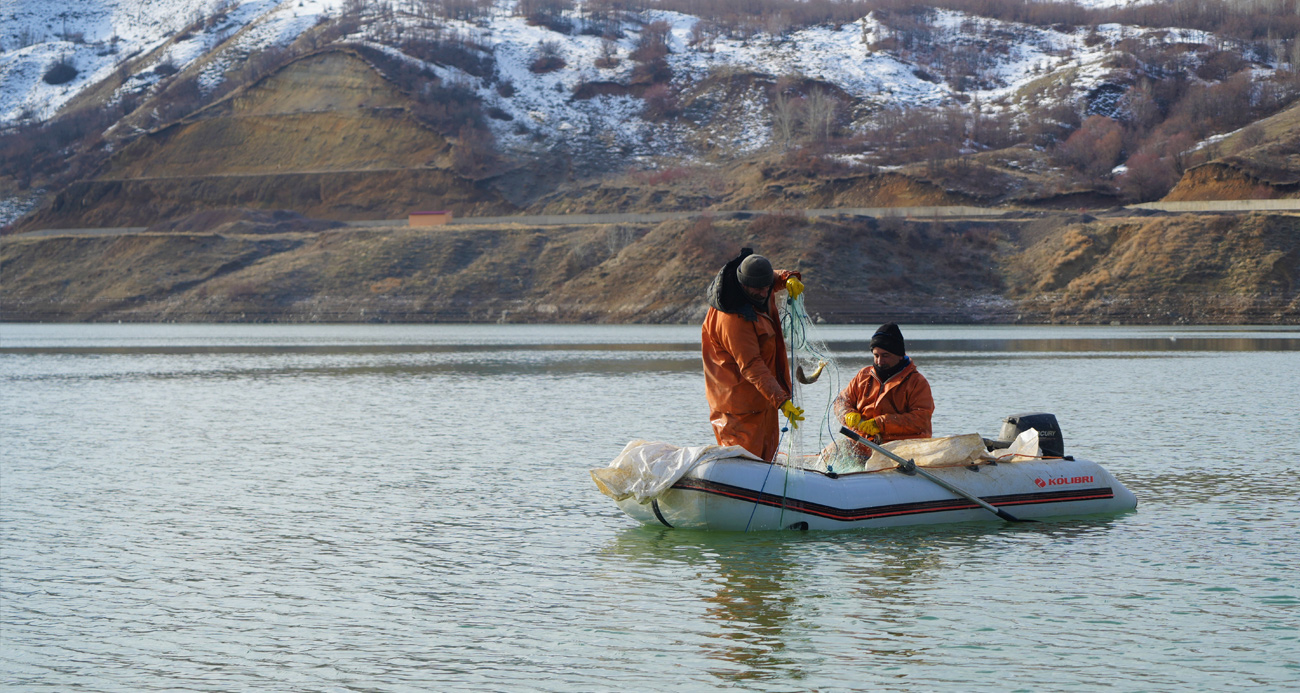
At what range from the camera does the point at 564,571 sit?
11398mm

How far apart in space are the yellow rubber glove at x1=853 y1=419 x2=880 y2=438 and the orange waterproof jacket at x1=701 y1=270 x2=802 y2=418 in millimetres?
1245

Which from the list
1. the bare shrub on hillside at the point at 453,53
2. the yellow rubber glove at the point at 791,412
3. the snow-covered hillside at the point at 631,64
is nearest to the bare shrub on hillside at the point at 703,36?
the snow-covered hillside at the point at 631,64

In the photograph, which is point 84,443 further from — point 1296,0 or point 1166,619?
point 1296,0

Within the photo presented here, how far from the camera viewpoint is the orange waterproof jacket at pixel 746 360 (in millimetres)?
11750

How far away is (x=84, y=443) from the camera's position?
2159 centimetres

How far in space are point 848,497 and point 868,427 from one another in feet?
3.75

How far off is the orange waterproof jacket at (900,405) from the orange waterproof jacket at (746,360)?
143 cm

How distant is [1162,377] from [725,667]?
27.3 m

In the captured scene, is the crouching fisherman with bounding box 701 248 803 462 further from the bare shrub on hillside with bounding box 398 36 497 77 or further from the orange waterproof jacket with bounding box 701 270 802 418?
the bare shrub on hillside with bounding box 398 36 497 77

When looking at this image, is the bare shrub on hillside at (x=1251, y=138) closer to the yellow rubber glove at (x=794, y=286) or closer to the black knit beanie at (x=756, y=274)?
the yellow rubber glove at (x=794, y=286)

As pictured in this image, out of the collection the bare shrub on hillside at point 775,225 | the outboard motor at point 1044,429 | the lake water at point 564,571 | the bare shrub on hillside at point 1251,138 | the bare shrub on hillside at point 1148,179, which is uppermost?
the bare shrub on hillside at point 1251,138

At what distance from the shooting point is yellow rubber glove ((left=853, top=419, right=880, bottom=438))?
13.4 m

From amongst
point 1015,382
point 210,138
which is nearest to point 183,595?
point 1015,382

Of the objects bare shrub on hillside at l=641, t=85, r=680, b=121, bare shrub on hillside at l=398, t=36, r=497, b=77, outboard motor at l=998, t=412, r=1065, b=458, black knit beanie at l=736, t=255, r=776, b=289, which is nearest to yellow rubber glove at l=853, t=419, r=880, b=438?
outboard motor at l=998, t=412, r=1065, b=458
